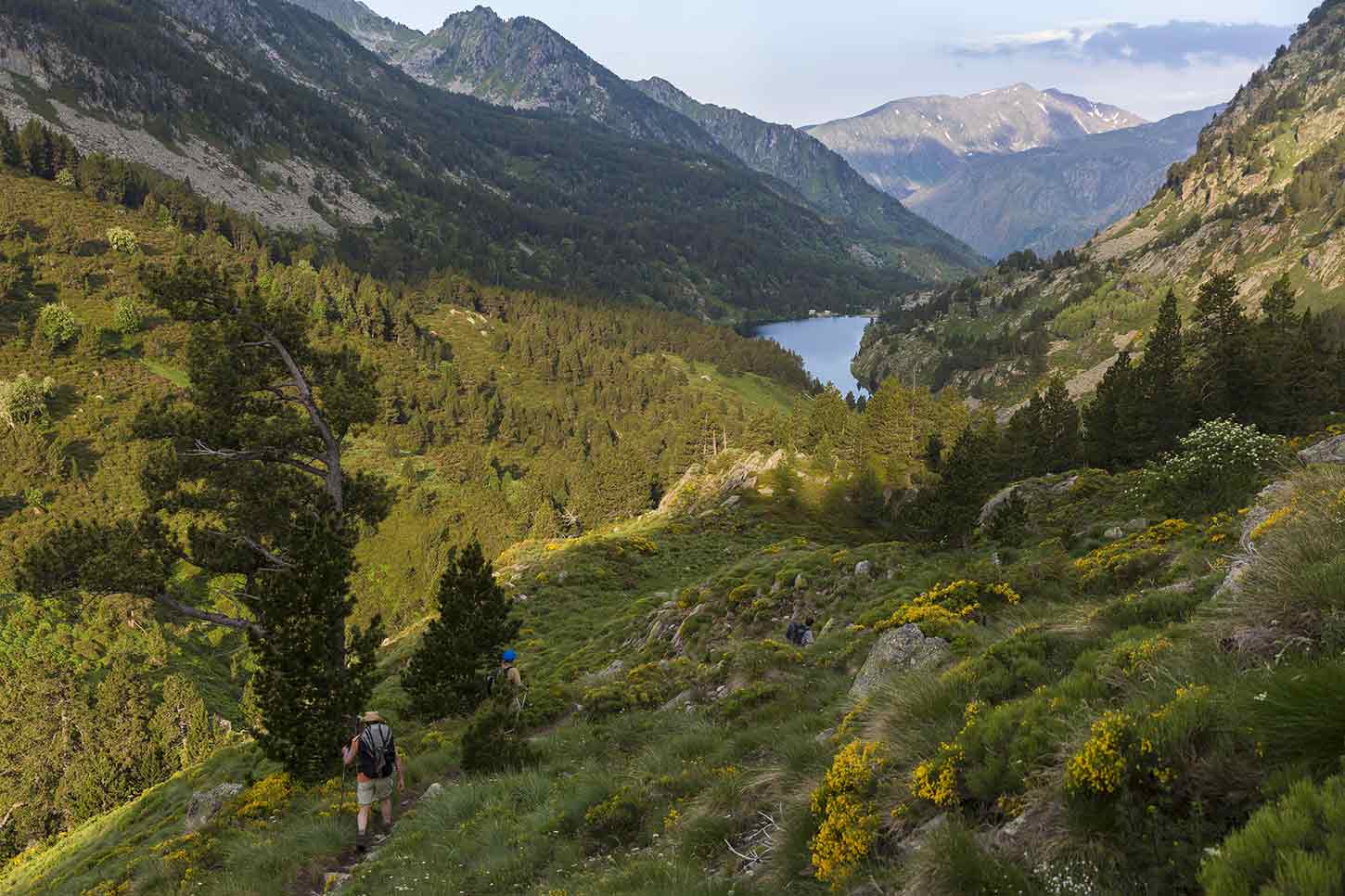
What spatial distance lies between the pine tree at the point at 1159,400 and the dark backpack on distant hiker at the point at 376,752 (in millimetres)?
52588

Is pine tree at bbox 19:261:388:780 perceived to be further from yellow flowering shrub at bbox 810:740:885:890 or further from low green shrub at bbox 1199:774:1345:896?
low green shrub at bbox 1199:774:1345:896

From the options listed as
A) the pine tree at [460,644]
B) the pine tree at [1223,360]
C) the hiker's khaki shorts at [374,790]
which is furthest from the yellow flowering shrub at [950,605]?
the pine tree at [1223,360]

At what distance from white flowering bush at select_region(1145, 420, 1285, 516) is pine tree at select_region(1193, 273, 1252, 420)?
1038 inches

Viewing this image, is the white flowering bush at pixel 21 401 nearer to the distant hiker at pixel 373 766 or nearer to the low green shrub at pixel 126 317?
the low green shrub at pixel 126 317

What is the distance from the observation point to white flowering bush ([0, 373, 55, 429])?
105 meters

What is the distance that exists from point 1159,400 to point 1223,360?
15.9 feet

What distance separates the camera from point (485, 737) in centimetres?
1563

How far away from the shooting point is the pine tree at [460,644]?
20969 millimetres

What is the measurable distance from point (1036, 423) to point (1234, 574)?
64713 mm

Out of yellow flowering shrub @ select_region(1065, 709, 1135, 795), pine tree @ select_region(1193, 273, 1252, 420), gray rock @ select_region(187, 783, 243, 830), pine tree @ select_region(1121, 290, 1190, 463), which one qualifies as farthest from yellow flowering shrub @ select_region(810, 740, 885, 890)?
pine tree @ select_region(1193, 273, 1252, 420)

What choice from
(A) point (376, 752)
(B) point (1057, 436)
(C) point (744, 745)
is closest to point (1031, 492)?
(B) point (1057, 436)

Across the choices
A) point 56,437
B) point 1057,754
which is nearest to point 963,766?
point 1057,754

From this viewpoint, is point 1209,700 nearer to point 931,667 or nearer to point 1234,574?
point 1234,574

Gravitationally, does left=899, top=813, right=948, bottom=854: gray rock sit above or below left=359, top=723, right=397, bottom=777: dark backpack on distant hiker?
above
